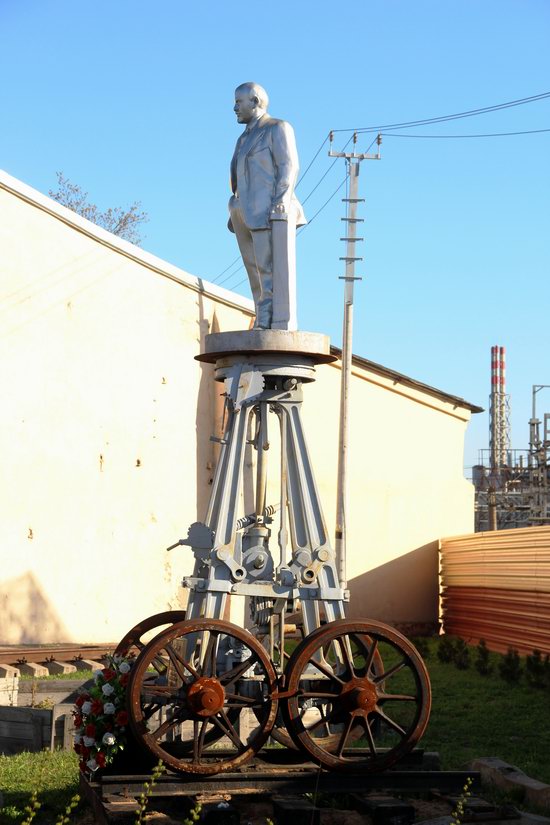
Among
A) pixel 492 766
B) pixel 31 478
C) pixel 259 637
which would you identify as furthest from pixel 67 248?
pixel 492 766

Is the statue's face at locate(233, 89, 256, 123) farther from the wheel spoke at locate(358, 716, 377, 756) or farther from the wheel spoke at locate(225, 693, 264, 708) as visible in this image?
the wheel spoke at locate(358, 716, 377, 756)

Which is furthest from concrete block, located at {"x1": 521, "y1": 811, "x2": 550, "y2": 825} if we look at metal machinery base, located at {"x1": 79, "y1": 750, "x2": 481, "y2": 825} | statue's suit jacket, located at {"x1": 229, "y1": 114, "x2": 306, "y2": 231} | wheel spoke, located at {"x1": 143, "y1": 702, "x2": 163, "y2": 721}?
statue's suit jacket, located at {"x1": 229, "y1": 114, "x2": 306, "y2": 231}

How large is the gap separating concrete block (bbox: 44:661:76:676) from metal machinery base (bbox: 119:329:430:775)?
19.5ft

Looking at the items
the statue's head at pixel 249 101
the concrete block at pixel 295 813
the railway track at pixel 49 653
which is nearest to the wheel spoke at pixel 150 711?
the concrete block at pixel 295 813

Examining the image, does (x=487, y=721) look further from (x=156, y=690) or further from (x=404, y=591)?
(x=404, y=591)

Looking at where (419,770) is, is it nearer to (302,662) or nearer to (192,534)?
(302,662)

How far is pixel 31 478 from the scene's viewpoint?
15.8 meters

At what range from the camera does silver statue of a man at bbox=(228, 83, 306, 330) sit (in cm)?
802

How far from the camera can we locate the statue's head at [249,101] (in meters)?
8.23

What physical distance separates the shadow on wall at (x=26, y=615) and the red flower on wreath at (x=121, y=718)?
29.5 feet

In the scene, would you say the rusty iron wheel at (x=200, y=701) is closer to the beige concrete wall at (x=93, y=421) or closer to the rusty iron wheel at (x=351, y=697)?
the rusty iron wheel at (x=351, y=697)

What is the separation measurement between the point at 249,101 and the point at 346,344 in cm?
1258

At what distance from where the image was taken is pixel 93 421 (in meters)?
16.6

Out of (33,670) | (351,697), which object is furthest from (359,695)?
(33,670)
